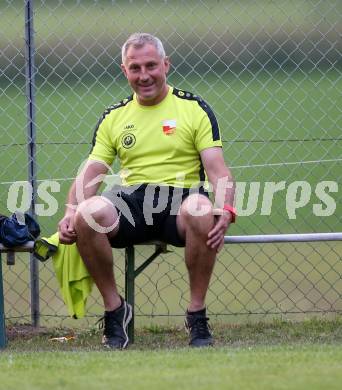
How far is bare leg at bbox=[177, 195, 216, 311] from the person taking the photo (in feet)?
17.5

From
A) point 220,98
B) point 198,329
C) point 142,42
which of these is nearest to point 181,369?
point 198,329

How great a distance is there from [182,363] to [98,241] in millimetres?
1018

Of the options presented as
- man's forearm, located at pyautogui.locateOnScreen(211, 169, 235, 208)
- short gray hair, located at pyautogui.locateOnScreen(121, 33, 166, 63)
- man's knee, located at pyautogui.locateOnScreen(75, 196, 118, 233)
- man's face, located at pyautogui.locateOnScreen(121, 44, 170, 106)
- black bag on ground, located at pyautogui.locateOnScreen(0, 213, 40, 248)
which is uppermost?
short gray hair, located at pyautogui.locateOnScreen(121, 33, 166, 63)

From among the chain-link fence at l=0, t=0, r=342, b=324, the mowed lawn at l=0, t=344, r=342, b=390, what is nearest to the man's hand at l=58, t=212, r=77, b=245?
the mowed lawn at l=0, t=344, r=342, b=390

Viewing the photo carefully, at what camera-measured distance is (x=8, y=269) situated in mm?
6688

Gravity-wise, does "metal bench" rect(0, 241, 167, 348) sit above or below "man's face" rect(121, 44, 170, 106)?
below

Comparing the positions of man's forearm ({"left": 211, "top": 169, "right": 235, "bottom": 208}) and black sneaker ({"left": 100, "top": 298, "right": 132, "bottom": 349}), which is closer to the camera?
man's forearm ({"left": 211, "top": 169, "right": 235, "bottom": 208})

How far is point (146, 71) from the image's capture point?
5.60 meters

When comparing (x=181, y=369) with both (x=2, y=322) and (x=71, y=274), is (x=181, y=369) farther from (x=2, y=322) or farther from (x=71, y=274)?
(x=2, y=322)

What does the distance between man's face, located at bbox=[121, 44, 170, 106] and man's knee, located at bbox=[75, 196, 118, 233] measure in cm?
58

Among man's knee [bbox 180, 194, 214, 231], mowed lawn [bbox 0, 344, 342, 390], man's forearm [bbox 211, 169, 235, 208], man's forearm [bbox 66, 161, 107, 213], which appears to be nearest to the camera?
mowed lawn [bbox 0, 344, 342, 390]

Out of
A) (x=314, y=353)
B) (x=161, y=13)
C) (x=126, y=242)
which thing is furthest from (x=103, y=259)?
(x=161, y=13)

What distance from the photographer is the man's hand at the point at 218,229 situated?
5336 mm

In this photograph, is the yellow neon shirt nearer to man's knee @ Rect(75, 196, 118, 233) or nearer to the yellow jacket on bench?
man's knee @ Rect(75, 196, 118, 233)
